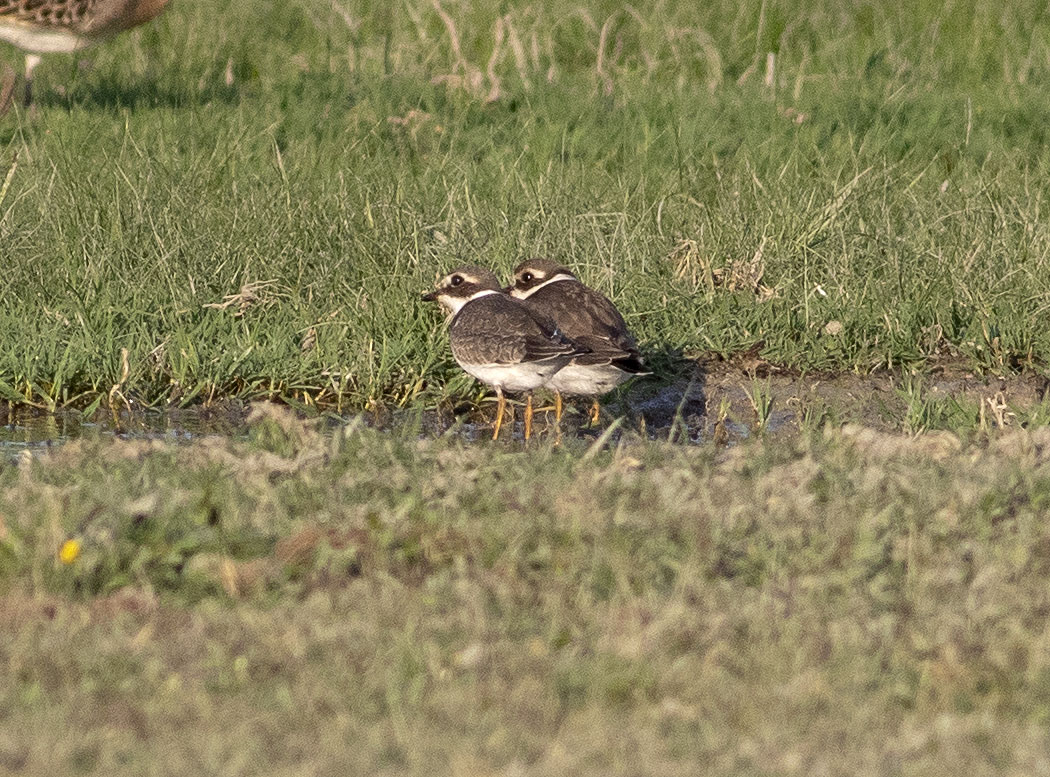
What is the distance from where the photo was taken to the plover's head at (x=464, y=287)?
27.0 ft

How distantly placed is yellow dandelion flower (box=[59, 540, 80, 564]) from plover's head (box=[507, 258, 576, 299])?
3819mm

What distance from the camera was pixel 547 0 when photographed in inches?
575

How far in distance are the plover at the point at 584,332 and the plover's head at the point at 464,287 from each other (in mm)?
189

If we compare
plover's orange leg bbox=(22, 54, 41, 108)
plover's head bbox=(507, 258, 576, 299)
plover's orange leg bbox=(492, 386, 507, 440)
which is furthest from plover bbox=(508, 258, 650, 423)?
plover's orange leg bbox=(22, 54, 41, 108)

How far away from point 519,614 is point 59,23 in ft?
27.0

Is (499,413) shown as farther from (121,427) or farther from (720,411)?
(121,427)

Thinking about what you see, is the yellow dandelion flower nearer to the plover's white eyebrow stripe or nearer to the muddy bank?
the muddy bank

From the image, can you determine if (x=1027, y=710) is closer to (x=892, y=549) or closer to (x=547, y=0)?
(x=892, y=549)

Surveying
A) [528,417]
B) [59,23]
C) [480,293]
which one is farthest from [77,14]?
[528,417]

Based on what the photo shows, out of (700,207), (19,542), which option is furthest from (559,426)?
(19,542)

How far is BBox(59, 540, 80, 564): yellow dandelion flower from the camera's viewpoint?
4.82 m

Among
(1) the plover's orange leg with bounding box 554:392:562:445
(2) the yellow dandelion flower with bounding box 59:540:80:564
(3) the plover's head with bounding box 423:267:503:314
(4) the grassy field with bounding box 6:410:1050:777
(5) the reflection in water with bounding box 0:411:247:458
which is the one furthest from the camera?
(3) the plover's head with bounding box 423:267:503:314

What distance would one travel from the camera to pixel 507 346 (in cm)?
752

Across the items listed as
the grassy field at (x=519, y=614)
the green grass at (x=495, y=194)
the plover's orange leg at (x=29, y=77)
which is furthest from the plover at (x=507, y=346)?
the plover's orange leg at (x=29, y=77)
